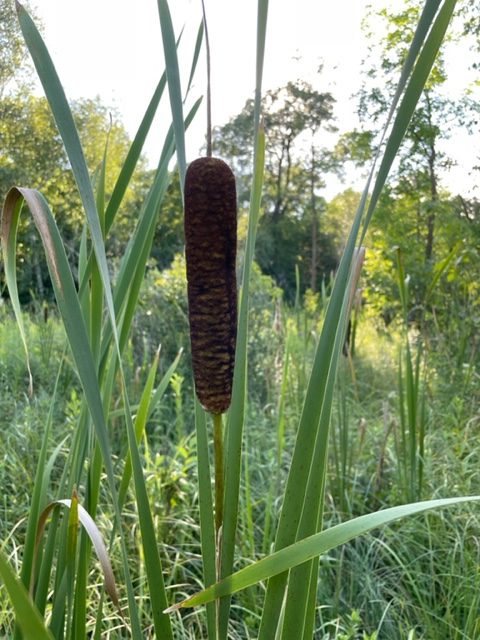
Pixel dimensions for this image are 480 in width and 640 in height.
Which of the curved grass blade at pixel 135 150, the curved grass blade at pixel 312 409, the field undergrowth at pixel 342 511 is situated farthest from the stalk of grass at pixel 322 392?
the field undergrowth at pixel 342 511

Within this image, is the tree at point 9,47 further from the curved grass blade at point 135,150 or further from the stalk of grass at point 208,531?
the stalk of grass at point 208,531

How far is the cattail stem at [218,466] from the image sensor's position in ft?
1.45

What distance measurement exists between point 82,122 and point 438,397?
5.59m

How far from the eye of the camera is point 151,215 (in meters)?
Result: 0.60

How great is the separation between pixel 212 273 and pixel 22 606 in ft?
0.79

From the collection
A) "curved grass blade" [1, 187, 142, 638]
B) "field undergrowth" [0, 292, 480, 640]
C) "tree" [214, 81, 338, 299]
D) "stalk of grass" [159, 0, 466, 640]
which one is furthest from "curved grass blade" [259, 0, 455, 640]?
"tree" [214, 81, 338, 299]

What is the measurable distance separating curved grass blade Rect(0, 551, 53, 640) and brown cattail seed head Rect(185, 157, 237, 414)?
0.58ft

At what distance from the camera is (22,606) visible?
1.13ft

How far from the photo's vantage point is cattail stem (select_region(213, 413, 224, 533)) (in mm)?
442

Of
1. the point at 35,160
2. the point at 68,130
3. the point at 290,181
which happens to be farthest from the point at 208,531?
the point at 290,181

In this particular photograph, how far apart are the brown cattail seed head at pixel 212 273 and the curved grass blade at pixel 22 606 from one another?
0.58 ft

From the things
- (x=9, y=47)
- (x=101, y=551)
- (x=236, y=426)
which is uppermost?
(x=9, y=47)

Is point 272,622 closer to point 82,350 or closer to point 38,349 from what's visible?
point 82,350

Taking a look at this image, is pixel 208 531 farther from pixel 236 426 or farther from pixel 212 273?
pixel 212 273
